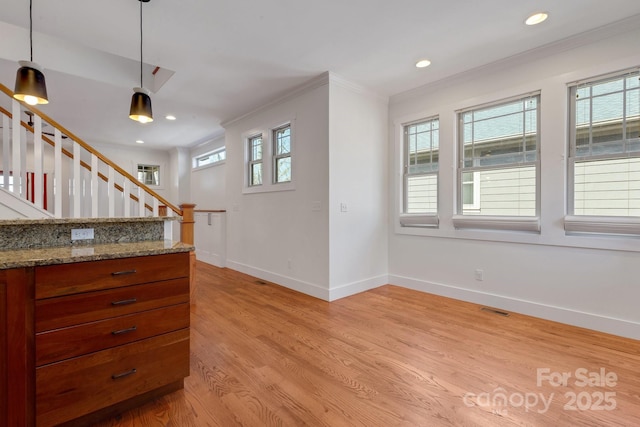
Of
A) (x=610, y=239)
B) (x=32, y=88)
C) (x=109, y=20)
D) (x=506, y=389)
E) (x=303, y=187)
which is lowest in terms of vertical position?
(x=506, y=389)

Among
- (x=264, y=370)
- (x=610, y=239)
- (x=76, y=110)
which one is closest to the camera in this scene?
(x=264, y=370)

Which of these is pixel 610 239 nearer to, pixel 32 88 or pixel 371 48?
pixel 371 48

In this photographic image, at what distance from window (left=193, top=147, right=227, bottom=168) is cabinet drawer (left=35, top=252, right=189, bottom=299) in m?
4.81

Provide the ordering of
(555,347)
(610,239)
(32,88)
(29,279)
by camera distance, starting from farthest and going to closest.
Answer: (610,239) < (555,347) < (32,88) < (29,279)

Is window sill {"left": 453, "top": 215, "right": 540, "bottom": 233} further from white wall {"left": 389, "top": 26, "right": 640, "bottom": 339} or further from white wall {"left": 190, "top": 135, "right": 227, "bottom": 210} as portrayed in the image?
white wall {"left": 190, "top": 135, "right": 227, "bottom": 210}

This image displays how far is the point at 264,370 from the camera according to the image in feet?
6.72

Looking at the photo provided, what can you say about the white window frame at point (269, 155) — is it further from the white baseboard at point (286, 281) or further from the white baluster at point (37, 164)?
the white baluster at point (37, 164)

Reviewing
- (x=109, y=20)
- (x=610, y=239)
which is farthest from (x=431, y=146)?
(x=109, y=20)

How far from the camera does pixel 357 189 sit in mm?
3889

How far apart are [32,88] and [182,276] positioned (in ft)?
5.25

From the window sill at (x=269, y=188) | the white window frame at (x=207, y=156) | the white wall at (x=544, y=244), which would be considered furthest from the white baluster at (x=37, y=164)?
the white wall at (x=544, y=244)

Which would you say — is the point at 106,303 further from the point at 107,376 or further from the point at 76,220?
the point at 76,220

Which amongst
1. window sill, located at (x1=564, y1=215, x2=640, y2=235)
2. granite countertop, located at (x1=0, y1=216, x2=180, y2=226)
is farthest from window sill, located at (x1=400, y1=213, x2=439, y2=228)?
granite countertop, located at (x1=0, y1=216, x2=180, y2=226)

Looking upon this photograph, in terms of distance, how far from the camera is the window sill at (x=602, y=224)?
2.50 metres
